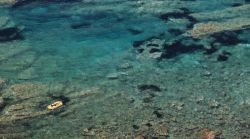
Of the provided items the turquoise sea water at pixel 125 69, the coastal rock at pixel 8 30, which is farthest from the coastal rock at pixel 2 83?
the coastal rock at pixel 8 30

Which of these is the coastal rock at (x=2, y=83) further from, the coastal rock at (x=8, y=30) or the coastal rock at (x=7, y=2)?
the coastal rock at (x=7, y=2)

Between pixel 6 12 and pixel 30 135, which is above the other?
pixel 6 12

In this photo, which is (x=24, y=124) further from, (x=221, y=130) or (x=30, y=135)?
(x=221, y=130)

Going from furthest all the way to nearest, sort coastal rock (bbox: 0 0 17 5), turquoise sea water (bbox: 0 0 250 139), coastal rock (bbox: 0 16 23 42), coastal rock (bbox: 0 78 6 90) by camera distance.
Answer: coastal rock (bbox: 0 0 17 5) < coastal rock (bbox: 0 16 23 42) < coastal rock (bbox: 0 78 6 90) < turquoise sea water (bbox: 0 0 250 139)

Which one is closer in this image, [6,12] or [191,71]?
[191,71]

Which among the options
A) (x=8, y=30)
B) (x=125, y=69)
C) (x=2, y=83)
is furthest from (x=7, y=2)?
(x=125, y=69)

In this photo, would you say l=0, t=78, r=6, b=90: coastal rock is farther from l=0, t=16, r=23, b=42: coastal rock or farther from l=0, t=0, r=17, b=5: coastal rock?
l=0, t=0, r=17, b=5: coastal rock

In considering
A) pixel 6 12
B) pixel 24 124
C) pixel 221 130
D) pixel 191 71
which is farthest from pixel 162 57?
pixel 6 12

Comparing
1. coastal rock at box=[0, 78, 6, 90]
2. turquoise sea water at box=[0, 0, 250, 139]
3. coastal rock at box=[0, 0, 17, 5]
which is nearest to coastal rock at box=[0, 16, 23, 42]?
turquoise sea water at box=[0, 0, 250, 139]
